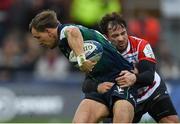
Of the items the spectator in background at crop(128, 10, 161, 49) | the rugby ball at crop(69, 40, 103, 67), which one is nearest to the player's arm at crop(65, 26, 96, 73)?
the rugby ball at crop(69, 40, 103, 67)

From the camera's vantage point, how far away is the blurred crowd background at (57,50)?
52.2 feet

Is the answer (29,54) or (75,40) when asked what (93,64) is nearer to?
(75,40)

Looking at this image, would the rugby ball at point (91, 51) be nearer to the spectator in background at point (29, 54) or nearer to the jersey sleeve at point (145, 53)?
the jersey sleeve at point (145, 53)

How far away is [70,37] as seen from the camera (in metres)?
8.88

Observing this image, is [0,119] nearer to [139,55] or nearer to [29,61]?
[29,61]

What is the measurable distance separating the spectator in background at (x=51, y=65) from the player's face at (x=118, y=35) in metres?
7.30

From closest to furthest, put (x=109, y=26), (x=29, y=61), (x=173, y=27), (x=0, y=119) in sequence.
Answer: (x=109, y=26) < (x=0, y=119) < (x=29, y=61) < (x=173, y=27)

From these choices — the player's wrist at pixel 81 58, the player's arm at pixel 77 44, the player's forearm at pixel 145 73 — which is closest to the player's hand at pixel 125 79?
the player's forearm at pixel 145 73

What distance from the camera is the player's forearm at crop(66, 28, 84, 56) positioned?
8.84m

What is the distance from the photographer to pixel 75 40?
8.85 meters

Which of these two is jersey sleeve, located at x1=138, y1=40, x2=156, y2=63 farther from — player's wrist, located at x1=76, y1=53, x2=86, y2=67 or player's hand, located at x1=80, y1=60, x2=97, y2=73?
player's wrist, located at x1=76, y1=53, x2=86, y2=67

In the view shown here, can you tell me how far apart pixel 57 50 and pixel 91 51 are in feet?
27.0

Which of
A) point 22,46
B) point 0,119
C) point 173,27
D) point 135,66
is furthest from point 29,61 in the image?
point 135,66

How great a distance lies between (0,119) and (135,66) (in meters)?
5.97
